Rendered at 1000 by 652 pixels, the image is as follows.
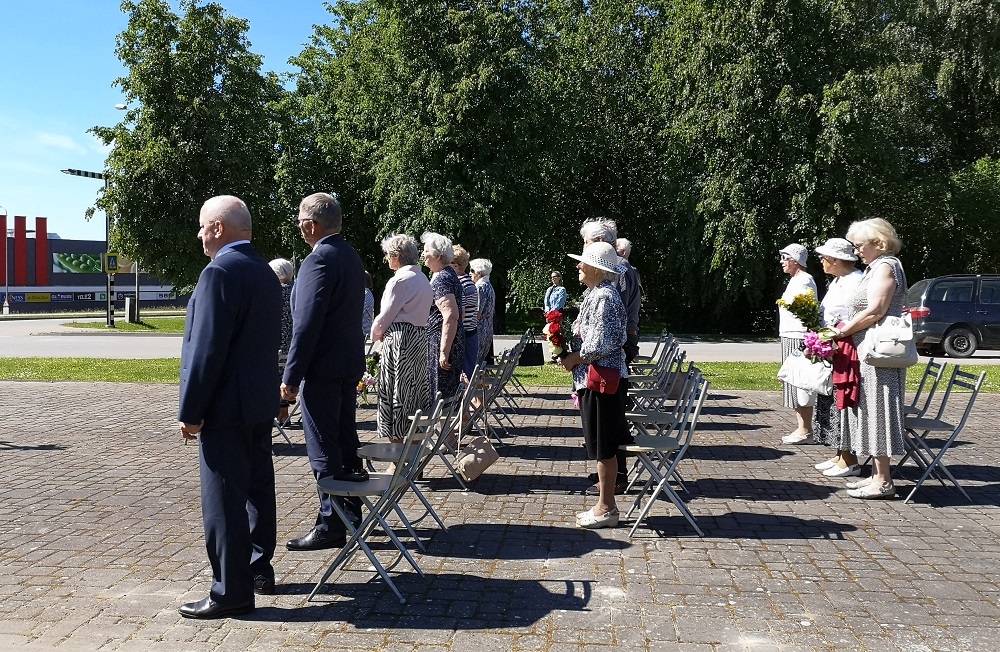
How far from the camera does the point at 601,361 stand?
602 centimetres

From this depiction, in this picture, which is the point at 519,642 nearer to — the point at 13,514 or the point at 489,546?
the point at 489,546

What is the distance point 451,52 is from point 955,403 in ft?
63.4

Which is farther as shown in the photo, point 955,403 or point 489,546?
point 955,403

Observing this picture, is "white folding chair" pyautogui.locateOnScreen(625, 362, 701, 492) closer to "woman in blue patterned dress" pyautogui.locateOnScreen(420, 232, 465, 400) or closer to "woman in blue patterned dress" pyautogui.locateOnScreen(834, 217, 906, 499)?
"woman in blue patterned dress" pyautogui.locateOnScreen(834, 217, 906, 499)

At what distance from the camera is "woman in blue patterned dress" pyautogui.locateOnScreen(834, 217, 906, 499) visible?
6941mm

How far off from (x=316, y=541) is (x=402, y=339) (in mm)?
1767

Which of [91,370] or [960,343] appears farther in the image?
[960,343]

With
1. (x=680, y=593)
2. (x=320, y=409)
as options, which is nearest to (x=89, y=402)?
(x=320, y=409)

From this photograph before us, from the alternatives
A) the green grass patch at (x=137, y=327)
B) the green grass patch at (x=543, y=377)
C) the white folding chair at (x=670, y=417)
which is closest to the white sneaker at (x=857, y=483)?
the white folding chair at (x=670, y=417)

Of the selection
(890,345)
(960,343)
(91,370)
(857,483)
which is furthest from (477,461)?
(960,343)

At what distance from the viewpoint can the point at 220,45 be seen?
3231cm

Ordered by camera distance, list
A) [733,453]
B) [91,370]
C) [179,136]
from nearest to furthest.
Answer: [733,453] → [91,370] → [179,136]

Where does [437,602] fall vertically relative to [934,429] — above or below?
below

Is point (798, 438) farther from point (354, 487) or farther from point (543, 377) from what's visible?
point (543, 377)
